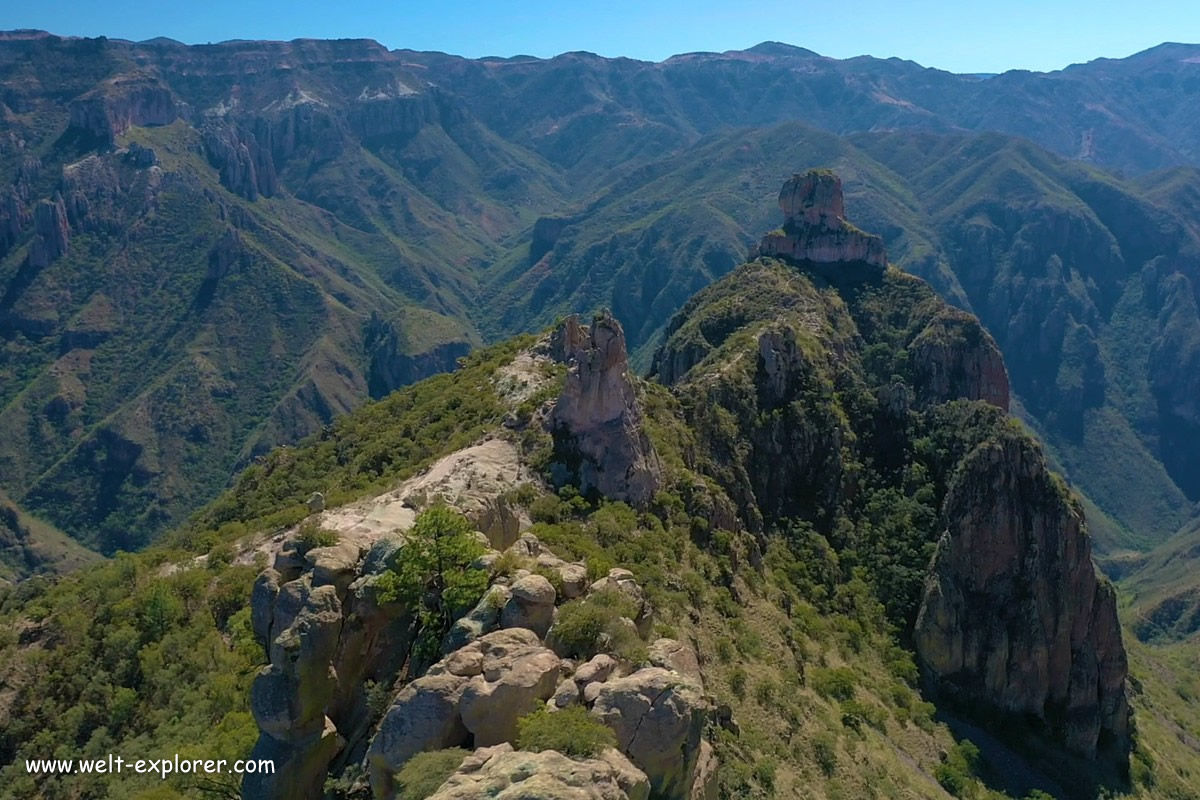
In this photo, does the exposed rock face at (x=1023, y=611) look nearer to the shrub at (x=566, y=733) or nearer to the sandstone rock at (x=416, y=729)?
the shrub at (x=566, y=733)

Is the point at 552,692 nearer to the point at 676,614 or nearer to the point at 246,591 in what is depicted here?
the point at 676,614

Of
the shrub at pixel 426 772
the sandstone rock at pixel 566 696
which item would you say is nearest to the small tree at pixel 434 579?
the sandstone rock at pixel 566 696

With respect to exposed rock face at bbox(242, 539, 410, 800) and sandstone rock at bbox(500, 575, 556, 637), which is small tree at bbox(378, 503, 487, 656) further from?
sandstone rock at bbox(500, 575, 556, 637)

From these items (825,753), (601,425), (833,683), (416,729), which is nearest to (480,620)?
(416,729)

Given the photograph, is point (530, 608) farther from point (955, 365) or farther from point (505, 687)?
point (955, 365)

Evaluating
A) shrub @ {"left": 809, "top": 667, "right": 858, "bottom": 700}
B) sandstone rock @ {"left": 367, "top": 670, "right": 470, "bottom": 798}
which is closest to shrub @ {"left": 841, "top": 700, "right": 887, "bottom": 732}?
shrub @ {"left": 809, "top": 667, "right": 858, "bottom": 700}

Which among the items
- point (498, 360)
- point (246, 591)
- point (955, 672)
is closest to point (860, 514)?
point (955, 672)
